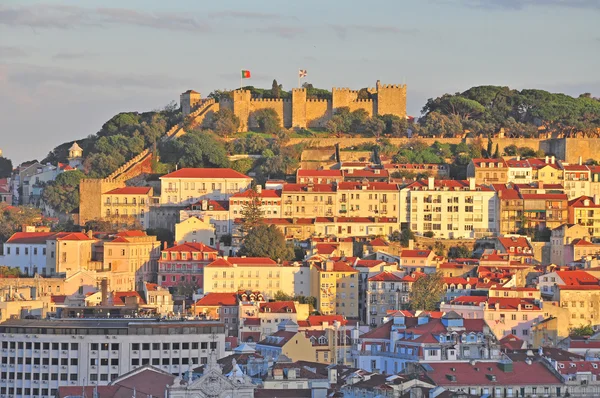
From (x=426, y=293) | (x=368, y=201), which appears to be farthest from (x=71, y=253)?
(x=426, y=293)

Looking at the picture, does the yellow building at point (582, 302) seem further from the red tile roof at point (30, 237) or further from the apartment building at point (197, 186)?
the red tile roof at point (30, 237)

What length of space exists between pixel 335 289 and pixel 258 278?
3.95 meters

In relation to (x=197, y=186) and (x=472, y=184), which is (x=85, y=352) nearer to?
(x=197, y=186)

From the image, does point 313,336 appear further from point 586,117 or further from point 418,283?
point 586,117

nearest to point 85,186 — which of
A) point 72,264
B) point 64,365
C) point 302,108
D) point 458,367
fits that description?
point 72,264

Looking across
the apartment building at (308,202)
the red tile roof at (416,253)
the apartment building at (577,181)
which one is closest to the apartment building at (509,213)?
the apartment building at (577,181)

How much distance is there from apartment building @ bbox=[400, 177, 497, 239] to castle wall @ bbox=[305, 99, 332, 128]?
1540 cm

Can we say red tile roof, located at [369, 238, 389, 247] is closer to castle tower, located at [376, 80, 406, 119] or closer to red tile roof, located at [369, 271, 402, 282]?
red tile roof, located at [369, 271, 402, 282]

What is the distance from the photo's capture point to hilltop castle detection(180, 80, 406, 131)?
116875 mm

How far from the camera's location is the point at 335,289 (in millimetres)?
91438

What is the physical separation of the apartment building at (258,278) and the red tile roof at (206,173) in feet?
45.1

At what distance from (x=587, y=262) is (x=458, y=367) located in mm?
32500

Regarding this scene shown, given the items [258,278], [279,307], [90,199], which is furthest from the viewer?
[90,199]

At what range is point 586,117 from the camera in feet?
Result: 391
